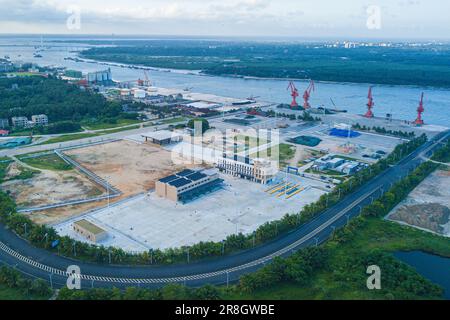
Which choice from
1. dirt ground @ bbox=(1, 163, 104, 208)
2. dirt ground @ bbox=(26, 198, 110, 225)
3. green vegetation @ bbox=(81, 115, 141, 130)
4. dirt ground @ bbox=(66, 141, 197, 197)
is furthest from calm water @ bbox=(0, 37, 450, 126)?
dirt ground @ bbox=(26, 198, 110, 225)

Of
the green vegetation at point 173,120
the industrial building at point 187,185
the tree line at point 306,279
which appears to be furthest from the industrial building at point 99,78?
the tree line at point 306,279

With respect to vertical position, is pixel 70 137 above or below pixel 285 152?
above

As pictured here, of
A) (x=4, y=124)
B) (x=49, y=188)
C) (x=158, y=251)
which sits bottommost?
(x=158, y=251)

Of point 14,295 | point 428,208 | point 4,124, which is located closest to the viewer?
point 14,295

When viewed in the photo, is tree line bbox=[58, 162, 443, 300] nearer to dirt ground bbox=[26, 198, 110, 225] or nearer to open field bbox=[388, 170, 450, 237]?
open field bbox=[388, 170, 450, 237]

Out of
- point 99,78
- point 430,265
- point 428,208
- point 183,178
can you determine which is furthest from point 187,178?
point 99,78

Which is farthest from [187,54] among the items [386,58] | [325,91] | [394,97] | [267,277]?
[267,277]

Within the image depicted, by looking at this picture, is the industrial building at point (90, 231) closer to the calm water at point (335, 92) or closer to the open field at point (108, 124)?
the open field at point (108, 124)

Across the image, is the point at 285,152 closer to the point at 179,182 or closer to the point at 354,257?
the point at 179,182
